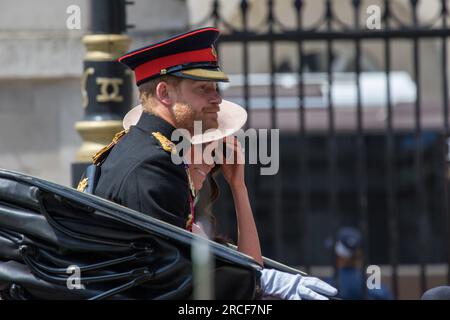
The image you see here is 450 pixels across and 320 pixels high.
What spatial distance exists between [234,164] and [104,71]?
1.63 m

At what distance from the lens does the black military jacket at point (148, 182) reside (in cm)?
330

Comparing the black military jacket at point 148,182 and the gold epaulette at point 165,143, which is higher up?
the gold epaulette at point 165,143

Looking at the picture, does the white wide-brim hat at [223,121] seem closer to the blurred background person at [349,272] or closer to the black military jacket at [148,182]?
the black military jacket at [148,182]

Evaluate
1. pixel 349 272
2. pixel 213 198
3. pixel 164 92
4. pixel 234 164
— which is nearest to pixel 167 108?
pixel 164 92

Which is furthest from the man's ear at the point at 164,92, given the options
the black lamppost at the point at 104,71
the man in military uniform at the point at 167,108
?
the black lamppost at the point at 104,71

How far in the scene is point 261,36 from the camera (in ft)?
22.5

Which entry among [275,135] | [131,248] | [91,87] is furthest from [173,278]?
[91,87]

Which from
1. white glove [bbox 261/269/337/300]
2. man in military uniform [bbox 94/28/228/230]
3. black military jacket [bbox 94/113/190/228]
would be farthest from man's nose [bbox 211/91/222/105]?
white glove [bbox 261/269/337/300]

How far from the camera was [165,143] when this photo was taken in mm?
3467

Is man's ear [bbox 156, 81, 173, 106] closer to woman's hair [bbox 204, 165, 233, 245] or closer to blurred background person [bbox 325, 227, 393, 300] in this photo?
woman's hair [bbox 204, 165, 233, 245]

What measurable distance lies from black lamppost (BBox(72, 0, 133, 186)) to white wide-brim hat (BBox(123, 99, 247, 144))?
4.35ft

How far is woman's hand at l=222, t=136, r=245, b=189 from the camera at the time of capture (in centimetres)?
380

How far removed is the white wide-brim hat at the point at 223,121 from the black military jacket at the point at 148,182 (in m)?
0.19
